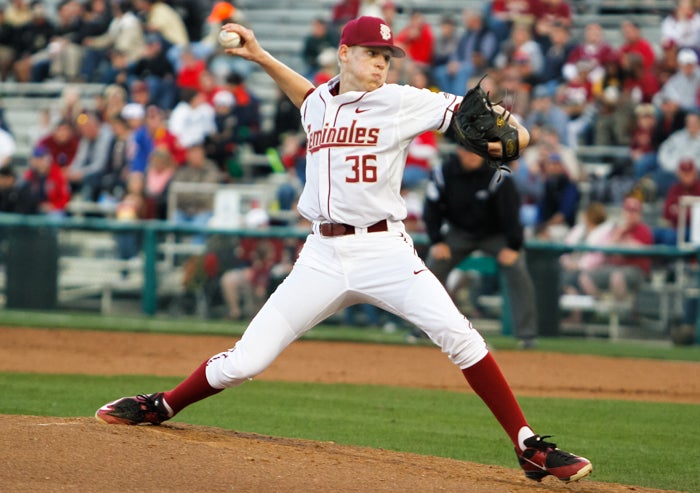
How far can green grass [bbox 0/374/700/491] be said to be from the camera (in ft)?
21.6

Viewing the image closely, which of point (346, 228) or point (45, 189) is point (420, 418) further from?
point (45, 189)

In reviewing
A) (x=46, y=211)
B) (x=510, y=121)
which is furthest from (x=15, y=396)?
(x=46, y=211)

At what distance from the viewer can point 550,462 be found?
528 cm

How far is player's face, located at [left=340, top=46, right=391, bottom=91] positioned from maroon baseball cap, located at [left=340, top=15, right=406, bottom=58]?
0.04 m

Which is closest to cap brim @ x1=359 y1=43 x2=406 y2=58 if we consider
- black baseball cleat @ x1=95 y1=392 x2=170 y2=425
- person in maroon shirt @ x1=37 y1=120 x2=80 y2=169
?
black baseball cleat @ x1=95 y1=392 x2=170 y2=425

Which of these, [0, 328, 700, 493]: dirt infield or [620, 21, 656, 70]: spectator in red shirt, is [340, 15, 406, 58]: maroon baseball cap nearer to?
[0, 328, 700, 493]: dirt infield

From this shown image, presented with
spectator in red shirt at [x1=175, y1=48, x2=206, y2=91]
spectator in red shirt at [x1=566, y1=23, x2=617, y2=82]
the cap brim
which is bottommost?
the cap brim

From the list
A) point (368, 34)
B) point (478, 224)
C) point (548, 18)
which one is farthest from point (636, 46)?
point (368, 34)

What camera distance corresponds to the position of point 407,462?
233 inches

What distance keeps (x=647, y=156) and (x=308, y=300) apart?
32.8 feet

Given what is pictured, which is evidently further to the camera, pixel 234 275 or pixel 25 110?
pixel 25 110

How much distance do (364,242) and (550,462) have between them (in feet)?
4.27

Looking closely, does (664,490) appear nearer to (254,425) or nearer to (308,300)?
(308,300)

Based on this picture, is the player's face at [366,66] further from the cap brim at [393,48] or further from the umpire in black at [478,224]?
the umpire in black at [478,224]
